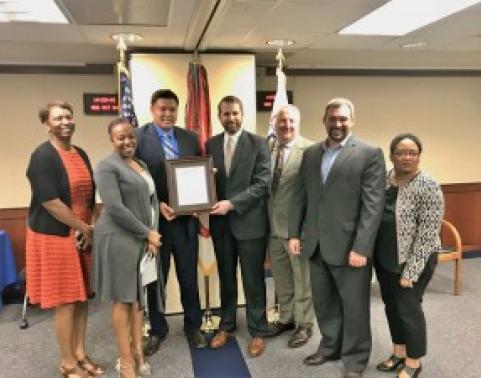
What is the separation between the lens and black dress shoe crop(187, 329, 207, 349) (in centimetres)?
297

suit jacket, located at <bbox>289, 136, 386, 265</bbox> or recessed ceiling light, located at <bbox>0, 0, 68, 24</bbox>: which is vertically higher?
recessed ceiling light, located at <bbox>0, 0, 68, 24</bbox>

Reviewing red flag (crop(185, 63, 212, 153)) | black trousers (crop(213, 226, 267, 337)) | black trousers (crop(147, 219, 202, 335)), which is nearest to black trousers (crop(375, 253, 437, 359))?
black trousers (crop(213, 226, 267, 337))

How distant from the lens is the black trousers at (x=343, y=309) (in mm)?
2475

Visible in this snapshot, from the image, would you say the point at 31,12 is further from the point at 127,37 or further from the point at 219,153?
the point at 219,153

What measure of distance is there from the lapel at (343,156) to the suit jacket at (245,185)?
476mm

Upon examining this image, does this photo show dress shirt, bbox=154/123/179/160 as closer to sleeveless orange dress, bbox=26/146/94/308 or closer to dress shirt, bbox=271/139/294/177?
sleeveless orange dress, bbox=26/146/94/308

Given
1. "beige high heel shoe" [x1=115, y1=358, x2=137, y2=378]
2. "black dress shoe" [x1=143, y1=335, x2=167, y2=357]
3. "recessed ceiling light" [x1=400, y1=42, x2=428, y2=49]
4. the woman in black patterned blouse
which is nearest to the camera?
the woman in black patterned blouse

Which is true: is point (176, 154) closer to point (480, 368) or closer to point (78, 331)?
point (78, 331)

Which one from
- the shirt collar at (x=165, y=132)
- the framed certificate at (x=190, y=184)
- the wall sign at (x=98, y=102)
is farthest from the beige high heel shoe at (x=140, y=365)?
the wall sign at (x=98, y=102)

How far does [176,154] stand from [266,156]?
55 cm

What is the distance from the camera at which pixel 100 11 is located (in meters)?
2.43

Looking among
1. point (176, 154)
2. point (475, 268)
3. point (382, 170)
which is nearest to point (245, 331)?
point (176, 154)

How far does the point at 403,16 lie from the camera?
2783 mm

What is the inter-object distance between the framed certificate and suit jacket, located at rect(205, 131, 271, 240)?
0.13m
